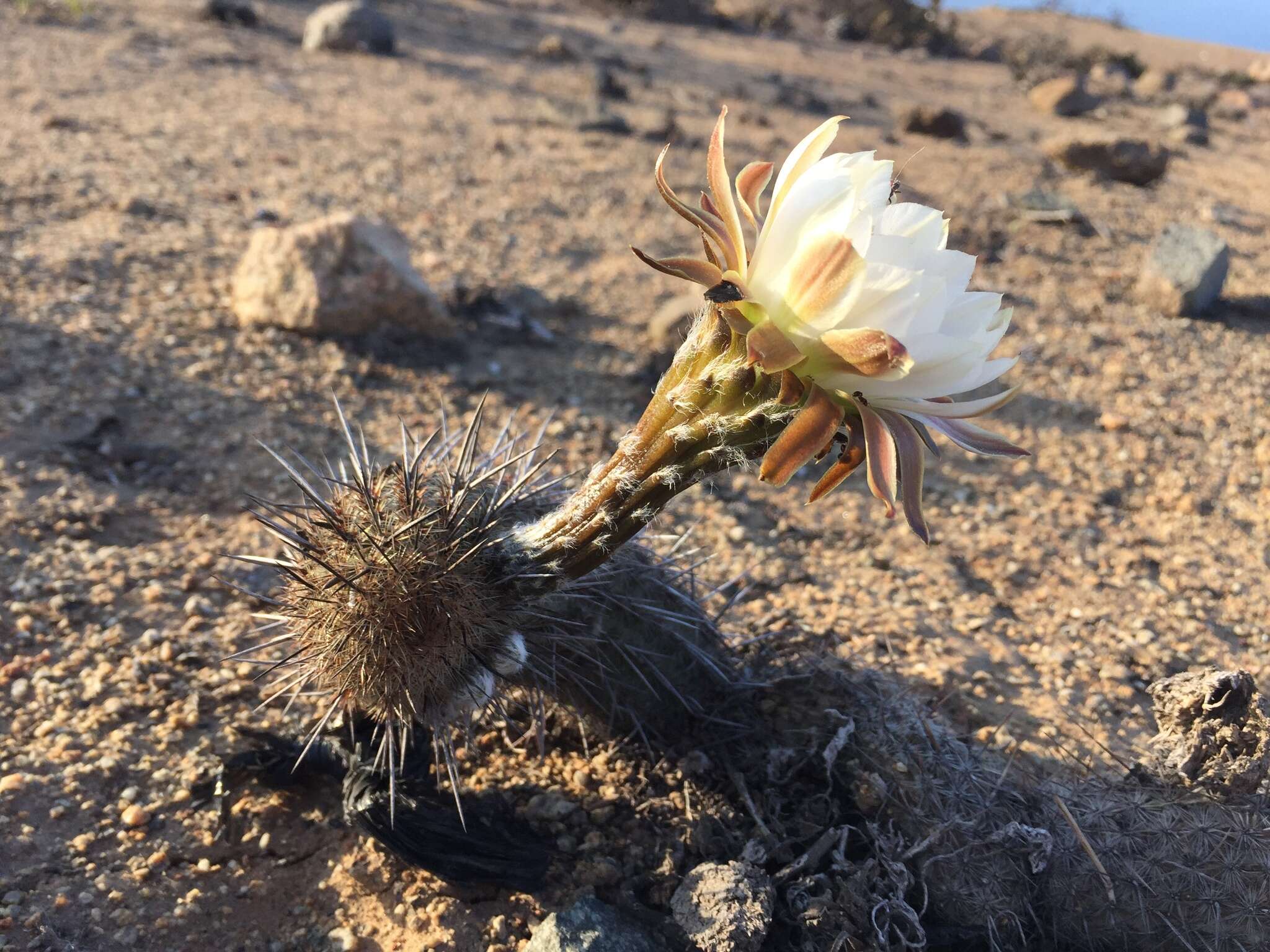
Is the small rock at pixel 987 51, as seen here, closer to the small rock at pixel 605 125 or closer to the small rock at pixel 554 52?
the small rock at pixel 554 52

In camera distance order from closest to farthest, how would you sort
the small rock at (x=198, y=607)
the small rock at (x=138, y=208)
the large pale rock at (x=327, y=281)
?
the small rock at (x=198, y=607) → the large pale rock at (x=327, y=281) → the small rock at (x=138, y=208)

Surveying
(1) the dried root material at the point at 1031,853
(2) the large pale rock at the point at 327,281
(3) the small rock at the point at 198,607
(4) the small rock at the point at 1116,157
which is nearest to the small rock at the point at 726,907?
(1) the dried root material at the point at 1031,853

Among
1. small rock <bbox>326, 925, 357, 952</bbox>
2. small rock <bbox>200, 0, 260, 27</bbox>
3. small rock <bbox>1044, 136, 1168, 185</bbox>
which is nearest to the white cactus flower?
small rock <bbox>326, 925, 357, 952</bbox>

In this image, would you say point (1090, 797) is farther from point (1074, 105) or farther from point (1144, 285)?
point (1074, 105)

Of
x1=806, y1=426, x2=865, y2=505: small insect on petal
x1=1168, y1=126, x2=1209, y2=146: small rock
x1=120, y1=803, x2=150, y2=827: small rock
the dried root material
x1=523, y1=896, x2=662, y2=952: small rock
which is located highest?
x1=1168, y1=126, x2=1209, y2=146: small rock

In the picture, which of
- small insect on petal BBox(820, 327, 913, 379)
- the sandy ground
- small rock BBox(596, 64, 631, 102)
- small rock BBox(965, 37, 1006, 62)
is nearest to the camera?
small insect on petal BBox(820, 327, 913, 379)

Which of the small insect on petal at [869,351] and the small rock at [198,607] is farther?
the small rock at [198,607]

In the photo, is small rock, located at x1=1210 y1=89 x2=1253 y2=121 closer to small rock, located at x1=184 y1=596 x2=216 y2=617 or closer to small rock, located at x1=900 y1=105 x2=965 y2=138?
small rock, located at x1=900 y1=105 x2=965 y2=138
